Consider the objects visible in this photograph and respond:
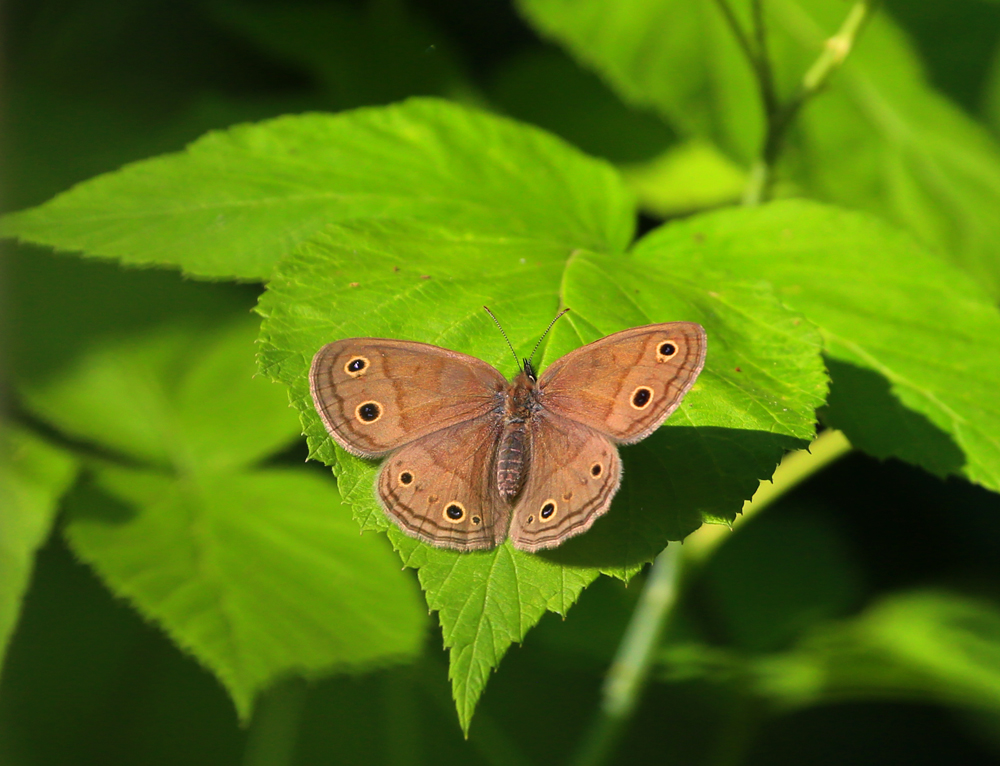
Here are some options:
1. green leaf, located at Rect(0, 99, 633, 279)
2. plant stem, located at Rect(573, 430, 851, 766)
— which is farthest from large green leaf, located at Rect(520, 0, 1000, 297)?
plant stem, located at Rect(573, 430, 851, 766)

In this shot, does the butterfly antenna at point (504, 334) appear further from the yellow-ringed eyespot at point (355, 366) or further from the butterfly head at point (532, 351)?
the yellow-ringed eyespot at point (355, 366)

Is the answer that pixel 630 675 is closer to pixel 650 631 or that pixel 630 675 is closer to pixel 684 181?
pixel 650 631

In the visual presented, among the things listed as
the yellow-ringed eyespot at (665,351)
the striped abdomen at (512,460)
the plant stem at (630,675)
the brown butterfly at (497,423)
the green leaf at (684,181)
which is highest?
the yellow-ringed eyespot at (665,351)

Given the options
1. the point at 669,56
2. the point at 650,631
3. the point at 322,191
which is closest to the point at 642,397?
the point at 322,191

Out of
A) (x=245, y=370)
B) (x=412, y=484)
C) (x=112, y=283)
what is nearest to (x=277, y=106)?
(x=112, y=283)

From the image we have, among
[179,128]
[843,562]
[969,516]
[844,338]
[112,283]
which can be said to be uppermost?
[844,338]

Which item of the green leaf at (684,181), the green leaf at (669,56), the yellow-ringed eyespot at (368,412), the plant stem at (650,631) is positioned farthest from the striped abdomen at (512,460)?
the green leaf at (684,181)

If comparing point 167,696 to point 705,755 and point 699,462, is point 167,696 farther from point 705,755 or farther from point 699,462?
point 699,462
